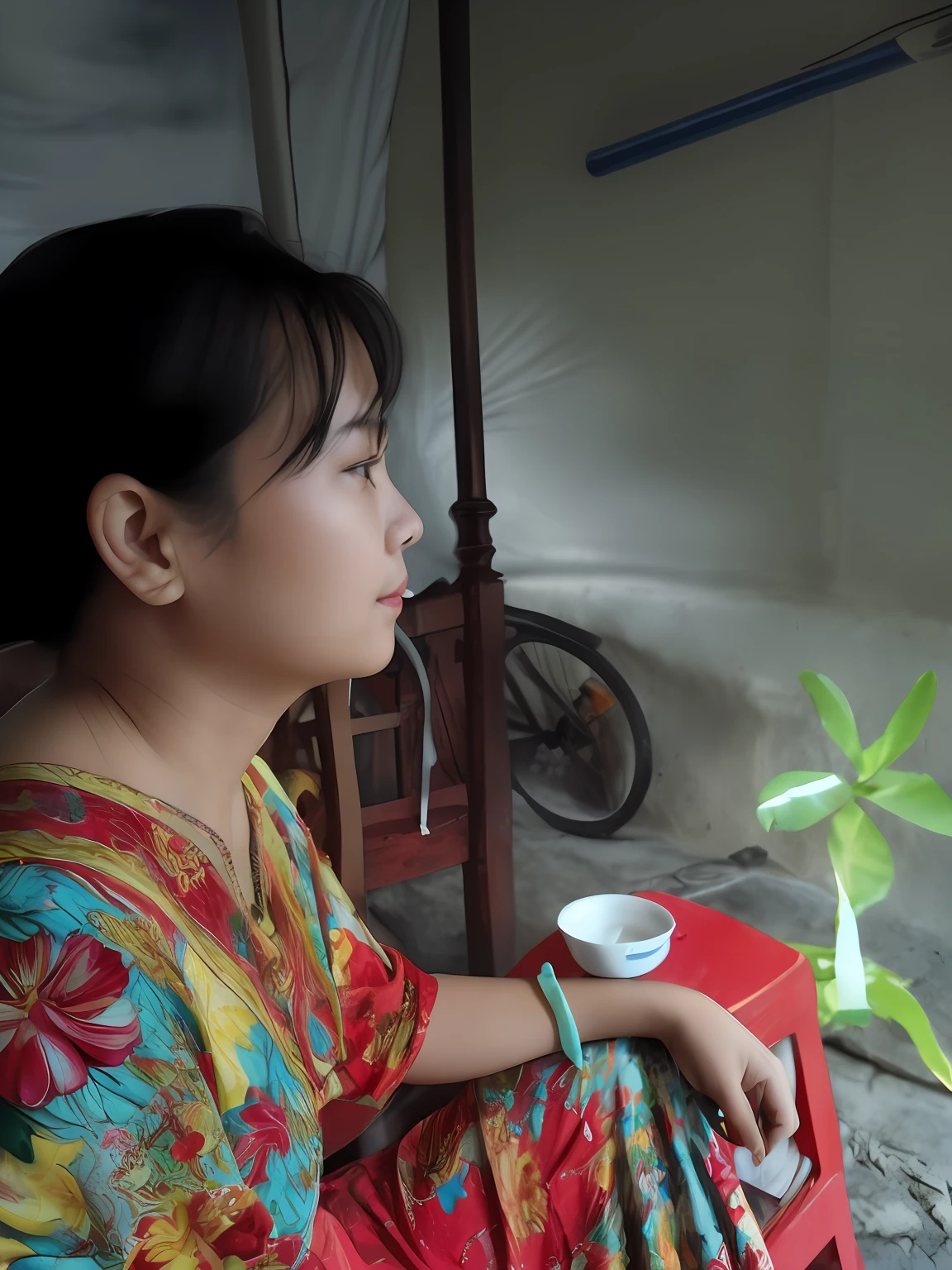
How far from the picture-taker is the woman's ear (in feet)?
2.07

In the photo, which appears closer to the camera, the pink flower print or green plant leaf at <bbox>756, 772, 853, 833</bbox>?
the pink flower print

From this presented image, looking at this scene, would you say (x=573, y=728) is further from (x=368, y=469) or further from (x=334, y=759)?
(x=368, y=469)

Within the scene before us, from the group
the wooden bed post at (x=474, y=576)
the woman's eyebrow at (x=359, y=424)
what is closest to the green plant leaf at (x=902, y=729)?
the wooden bed post at (x=474, y=576)

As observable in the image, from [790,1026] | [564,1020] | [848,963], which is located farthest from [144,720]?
[848,963]

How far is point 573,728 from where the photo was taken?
1372 mm

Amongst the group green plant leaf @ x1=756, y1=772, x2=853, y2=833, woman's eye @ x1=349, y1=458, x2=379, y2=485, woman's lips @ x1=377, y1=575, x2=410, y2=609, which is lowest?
green plant leaf @ x1=756, y1=772, x2=853, y2=833

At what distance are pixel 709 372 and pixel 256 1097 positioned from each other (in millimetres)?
1009

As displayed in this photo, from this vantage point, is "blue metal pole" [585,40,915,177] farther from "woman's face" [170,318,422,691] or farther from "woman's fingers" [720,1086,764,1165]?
"woman's fingers" [720,1086,764,1165]

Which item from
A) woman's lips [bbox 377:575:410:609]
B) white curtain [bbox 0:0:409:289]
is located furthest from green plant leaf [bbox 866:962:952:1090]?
white curtain [bbox 0:0:409:289]

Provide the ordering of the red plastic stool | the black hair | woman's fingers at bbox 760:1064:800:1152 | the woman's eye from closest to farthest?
the black hair < the woman's eye < woman's fingers at bbox 760:1064:800:1152 < the red plastic stool

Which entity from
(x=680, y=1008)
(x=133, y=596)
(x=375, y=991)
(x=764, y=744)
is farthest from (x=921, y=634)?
(x=133, y=596)

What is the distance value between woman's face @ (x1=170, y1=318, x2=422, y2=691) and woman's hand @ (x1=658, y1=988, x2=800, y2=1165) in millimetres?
430

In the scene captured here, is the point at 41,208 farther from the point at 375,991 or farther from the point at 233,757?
the point at 375,991

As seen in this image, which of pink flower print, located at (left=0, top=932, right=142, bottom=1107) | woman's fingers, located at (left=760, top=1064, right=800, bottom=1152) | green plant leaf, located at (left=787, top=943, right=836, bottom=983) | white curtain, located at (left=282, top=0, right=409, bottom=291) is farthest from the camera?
green plant leaf, located at (left=787, top=943, right=836, bottom=983)
